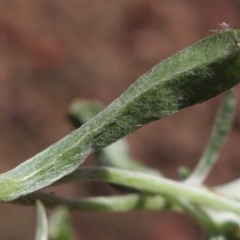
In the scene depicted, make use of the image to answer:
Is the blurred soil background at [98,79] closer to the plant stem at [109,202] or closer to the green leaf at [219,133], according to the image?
the green leaf at [219,133]

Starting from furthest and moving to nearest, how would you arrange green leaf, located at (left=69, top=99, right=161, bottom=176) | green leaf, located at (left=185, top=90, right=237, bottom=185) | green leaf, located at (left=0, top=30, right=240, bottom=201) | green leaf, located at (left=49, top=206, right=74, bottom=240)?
green leaf, located at (left=69, top=99, right=161, bottom=176) → green leaf, located at (left=185, top=90, right=237, bottom=185) → green leaf, located at (left=49, top=206, right=74, bottom=240) → green leaf, located at (left=0, top=30, right=240, bottom=201)

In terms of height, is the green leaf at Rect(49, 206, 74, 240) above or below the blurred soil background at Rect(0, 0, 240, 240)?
below

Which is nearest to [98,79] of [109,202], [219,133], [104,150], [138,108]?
[104,150]

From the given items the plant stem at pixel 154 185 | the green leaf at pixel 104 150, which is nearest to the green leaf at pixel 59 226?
the plant stem at pixel 154 185

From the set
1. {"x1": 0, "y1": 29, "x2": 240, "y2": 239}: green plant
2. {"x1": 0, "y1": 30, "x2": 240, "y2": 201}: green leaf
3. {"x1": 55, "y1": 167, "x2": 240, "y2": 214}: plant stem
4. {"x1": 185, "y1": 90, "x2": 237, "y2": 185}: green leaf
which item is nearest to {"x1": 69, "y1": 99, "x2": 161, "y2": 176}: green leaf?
{"x1": 185, "y1": 90, "x2": 237, "y2": 185}: green leaf

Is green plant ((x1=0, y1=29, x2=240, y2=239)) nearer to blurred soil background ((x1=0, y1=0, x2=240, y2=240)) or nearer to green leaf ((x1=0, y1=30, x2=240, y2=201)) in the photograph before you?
green leaf ((x1=0, y1=30, x2=240, y2=201))

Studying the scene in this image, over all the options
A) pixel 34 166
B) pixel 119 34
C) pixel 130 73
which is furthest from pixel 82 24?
pixel 34 166

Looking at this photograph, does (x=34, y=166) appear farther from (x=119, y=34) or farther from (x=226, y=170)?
(x=119, y=34)
